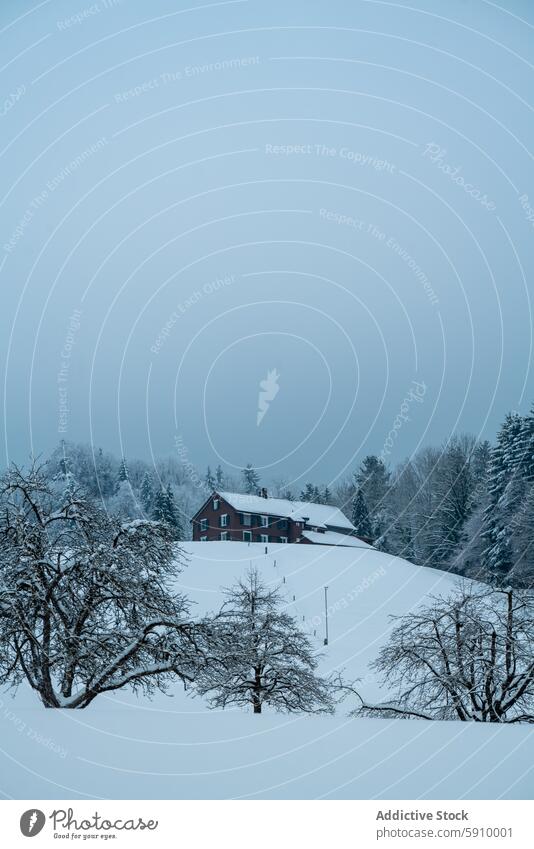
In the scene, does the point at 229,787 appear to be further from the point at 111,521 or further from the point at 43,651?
the point at 111,521

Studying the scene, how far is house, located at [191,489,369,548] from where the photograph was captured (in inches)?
2815

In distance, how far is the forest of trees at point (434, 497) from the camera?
168ft

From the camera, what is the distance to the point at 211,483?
84938mm

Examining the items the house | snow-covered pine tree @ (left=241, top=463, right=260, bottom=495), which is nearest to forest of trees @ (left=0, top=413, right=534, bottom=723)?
the house

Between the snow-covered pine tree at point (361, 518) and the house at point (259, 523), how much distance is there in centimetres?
122

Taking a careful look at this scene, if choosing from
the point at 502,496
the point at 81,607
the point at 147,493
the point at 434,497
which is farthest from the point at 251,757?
the point at 147,493

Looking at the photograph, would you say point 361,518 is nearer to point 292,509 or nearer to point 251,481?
point 292,509

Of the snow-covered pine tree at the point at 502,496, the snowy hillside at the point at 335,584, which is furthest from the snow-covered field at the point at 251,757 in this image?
the snow-covered pine tree at the point at 502,496

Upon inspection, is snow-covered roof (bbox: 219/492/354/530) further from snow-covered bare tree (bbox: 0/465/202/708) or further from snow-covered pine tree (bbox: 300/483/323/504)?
snow-covered bare tree (bbox: 0/465/202/708)

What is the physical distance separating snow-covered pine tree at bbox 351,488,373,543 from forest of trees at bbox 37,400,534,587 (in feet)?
0.40

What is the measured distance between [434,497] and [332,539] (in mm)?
14929

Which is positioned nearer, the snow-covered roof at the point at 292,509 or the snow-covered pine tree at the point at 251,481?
the snow-covered roof at the point at 292,509

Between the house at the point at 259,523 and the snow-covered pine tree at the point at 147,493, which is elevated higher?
the snow-covered pine tree at the point at 147,493

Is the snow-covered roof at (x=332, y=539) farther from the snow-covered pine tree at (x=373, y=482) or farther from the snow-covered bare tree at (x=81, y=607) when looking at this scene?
the snow-covered bare tree at (x=81, y=607)
